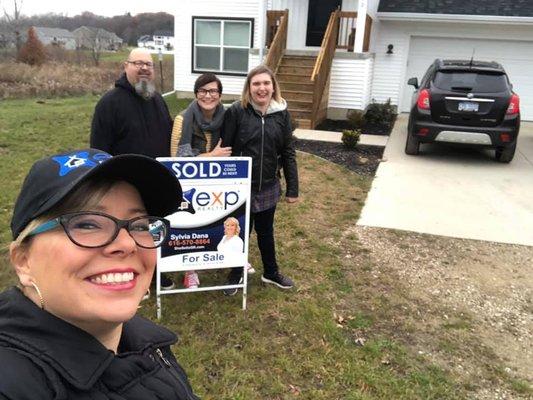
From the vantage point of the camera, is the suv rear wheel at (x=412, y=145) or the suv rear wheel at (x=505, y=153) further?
the suv rear wheel at (x=412, y=145)

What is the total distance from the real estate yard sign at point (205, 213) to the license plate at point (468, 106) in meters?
6.03

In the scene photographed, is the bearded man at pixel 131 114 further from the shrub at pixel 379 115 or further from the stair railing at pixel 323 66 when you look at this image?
the shrub at pixel 379 115

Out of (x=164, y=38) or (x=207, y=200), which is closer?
(x=207, y=200)

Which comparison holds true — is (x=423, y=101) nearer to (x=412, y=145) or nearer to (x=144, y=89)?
(x=412, y=145)

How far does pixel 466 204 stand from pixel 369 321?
3.66m

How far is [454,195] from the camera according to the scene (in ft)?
23.4

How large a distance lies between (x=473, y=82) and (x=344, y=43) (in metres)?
5.75

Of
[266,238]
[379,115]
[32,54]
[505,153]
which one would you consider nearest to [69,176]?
[266,238]

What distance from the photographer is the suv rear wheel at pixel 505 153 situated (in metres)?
8.73

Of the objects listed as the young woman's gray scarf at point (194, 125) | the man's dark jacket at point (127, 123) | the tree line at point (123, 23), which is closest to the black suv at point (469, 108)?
the young woman's gray scarf at point (194, 125)

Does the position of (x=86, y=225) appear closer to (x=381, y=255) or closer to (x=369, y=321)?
(x=369, y=321)

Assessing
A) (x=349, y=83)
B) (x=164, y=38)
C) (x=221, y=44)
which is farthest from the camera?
(x=164, y=38)

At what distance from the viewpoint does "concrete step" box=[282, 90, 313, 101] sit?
1165 centimetres

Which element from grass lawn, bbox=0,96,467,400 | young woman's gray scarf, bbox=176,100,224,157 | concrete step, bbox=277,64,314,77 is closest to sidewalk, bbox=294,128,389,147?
concrete step, bbox=277,64,314,77
